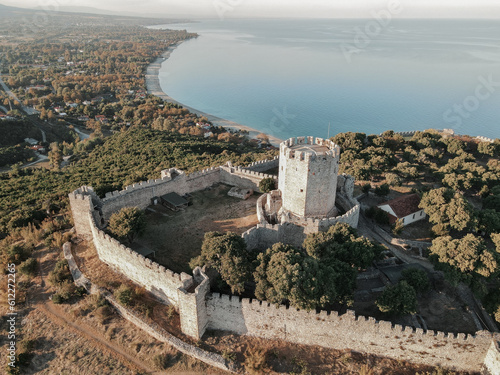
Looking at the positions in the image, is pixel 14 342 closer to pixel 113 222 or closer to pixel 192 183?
pixel 113 222

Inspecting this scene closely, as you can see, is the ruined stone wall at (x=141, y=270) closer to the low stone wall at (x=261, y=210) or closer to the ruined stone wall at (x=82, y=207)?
the ruined stone wall at (x=82, y=207)

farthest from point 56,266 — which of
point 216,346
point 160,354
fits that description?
point 216,346

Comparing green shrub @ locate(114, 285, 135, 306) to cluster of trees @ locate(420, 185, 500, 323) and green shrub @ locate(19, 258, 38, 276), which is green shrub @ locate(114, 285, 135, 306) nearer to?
green shrub @ locate(19, 258, 38, 276)

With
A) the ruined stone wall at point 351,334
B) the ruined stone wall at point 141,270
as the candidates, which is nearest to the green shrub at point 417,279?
the ruined stone wall at point 351,334

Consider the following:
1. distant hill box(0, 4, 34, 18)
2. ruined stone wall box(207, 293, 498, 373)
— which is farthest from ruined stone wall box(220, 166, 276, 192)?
distant hill box(0, 4, 34, 18)

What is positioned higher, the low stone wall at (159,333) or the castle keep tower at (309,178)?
the castle keep tower at (309,178)

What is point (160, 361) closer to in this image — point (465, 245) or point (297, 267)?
point (297, 267)
